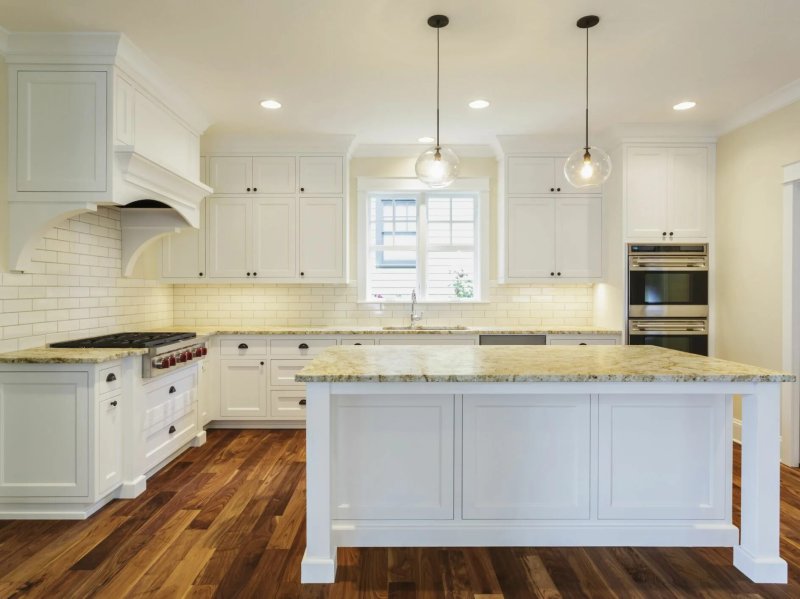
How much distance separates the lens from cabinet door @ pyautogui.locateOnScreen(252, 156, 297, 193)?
4.75 m

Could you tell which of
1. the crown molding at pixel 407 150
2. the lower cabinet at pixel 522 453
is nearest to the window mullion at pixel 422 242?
the crown molding at pixel 407 150

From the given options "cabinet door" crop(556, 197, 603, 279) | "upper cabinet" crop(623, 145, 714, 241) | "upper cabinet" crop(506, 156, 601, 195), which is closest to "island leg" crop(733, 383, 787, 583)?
"upper cabinet" crop(623, 145, 714, 241)

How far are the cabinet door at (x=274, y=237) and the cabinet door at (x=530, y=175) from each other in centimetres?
206

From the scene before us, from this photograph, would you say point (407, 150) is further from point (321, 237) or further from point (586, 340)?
point (586, 340)

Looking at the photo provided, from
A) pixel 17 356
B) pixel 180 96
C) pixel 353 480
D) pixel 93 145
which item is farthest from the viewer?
pixel 180 96

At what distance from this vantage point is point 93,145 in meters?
2.94

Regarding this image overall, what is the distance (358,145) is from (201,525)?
3584mm

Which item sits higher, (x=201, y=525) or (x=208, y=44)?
(x=208, y=44)

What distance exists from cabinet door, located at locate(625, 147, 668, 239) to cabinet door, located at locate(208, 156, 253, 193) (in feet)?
11.3

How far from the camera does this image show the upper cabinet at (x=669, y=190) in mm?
4418

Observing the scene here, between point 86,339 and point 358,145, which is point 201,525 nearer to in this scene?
point 86,339

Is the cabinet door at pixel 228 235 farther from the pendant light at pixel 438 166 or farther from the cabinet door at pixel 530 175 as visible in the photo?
the pendant light at pixel 438 166

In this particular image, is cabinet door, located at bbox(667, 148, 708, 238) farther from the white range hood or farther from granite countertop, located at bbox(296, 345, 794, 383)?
the white range hood

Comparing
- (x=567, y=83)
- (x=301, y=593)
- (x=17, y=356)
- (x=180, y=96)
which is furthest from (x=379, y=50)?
(x=301, y=593)
